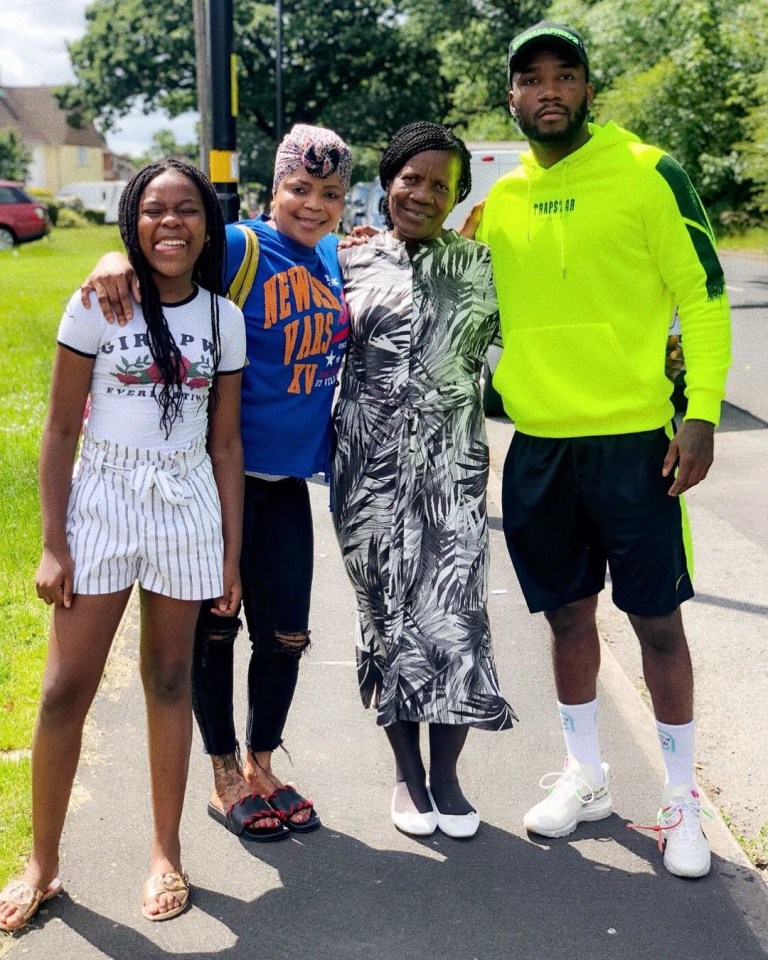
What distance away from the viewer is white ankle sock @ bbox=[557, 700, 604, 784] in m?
3.63

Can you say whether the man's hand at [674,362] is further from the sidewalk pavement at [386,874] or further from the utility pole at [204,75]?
the utility pole at [204,75]

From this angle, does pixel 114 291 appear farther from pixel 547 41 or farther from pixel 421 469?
pixel 547 41

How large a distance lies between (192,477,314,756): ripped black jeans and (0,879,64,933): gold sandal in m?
0.70

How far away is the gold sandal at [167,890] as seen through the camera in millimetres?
2975

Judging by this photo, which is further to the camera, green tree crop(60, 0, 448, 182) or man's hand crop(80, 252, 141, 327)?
green tree crop(60, 0, 448, 182)

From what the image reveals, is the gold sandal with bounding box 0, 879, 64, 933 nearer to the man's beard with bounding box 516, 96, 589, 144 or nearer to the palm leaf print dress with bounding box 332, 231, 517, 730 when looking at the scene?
the palm leaf print dress with bounding box 332, 231, 517, 730

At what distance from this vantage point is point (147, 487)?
2.82 m

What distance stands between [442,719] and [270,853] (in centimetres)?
63

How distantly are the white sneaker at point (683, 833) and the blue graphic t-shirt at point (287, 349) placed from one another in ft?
4.70

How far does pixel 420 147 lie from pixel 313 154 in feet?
1.00

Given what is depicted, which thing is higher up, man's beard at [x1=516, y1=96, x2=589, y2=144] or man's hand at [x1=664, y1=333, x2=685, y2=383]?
man's beard at [x1=516, y1=96, x2=589, y2=144]

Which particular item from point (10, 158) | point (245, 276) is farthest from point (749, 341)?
point (10, 158)

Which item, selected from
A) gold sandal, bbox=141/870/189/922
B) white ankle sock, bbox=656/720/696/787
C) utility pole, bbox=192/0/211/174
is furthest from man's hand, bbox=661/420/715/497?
utility pole, bbox=192/0/211/174

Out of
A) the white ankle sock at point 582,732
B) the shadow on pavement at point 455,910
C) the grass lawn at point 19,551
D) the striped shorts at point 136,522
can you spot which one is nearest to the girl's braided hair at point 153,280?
the striped shorts at point 136,522
